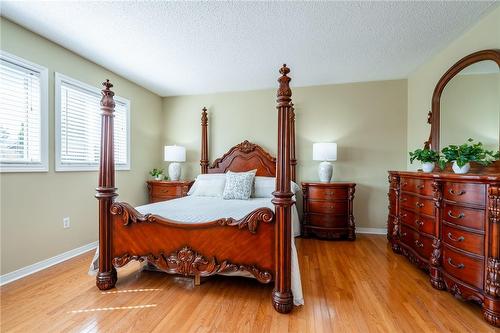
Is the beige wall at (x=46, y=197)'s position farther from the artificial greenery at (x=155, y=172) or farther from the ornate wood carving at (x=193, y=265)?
the ornate wood carving at (x=193, y=265)

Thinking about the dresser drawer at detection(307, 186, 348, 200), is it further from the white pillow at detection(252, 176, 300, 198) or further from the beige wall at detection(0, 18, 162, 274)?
the beige wall at detection(0, 18, 162, 274)

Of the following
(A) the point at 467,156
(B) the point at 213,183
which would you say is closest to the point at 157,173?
(B) the point at 213,183

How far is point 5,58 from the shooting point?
86.3 inches

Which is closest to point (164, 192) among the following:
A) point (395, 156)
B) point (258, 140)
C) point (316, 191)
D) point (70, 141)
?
point (70, 141)

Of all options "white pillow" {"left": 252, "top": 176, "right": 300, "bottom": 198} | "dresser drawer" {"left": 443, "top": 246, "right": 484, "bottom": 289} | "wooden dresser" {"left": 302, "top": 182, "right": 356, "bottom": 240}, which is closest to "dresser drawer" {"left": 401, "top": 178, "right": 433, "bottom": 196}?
"dresser drawer" {"left": 443, "top": 246, "right": 484, "bottom": 289}

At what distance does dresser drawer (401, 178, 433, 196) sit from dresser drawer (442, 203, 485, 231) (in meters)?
0.28

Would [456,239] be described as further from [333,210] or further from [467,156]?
[333,210]

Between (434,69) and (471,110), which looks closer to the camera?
(471,110)

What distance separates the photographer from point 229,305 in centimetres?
182

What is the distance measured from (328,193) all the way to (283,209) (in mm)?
1976

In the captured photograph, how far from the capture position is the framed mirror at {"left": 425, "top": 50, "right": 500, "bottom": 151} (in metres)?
2.14

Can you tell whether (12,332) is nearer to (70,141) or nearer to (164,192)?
(70,141)

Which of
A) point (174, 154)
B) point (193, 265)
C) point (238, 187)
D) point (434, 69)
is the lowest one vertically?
point (193, 265)

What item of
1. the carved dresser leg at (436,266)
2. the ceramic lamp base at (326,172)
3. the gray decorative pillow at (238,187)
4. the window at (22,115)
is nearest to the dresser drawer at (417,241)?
the carved dresser leg at (436,266)
